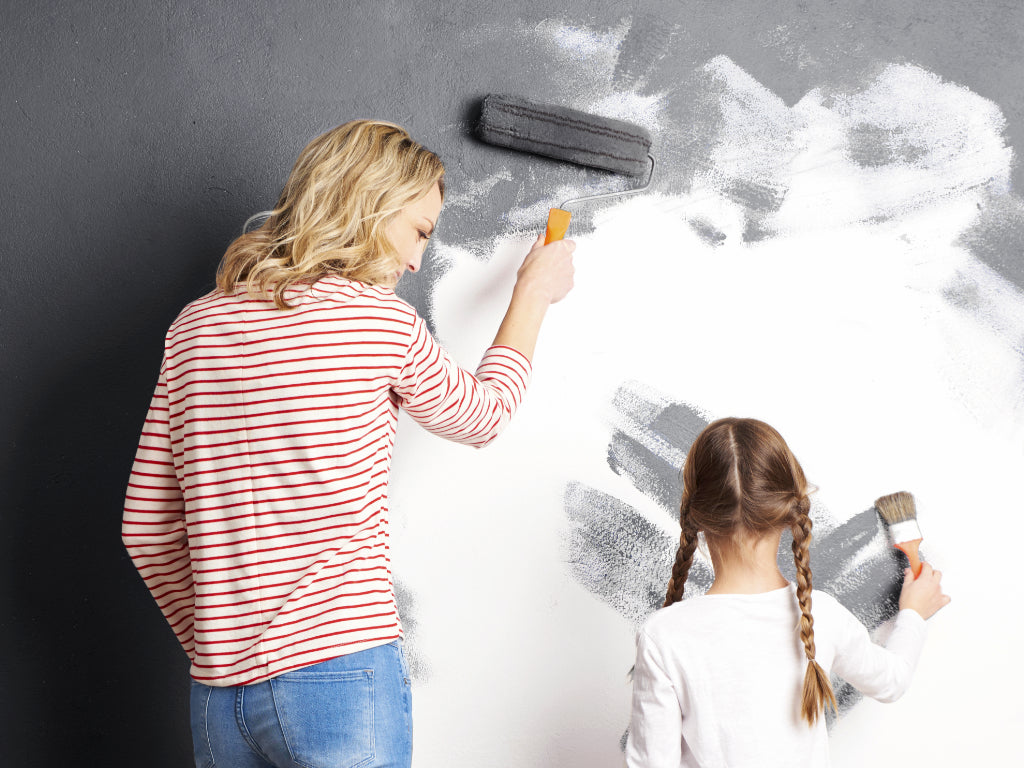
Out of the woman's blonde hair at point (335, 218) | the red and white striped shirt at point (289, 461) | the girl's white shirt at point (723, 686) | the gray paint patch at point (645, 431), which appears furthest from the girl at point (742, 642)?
the woman's blonde hair at point (335, 218)

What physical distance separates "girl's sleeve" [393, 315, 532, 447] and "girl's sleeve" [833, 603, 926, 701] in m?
0.44

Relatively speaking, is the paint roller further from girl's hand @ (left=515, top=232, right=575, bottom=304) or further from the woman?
the woman

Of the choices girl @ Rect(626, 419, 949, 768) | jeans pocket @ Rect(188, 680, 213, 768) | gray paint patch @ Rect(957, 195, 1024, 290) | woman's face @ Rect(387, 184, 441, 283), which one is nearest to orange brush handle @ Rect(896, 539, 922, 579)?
girl @ Rect(626, 419, 949, 768)

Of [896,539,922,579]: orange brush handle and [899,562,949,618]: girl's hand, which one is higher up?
[896,539,922,579]: orange brush handle

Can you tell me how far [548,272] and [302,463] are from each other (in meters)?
0.40

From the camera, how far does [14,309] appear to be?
1.05m

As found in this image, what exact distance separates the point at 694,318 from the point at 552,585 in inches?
15.9

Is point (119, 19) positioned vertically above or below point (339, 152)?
above

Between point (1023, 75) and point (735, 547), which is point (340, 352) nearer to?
point (735, 547)

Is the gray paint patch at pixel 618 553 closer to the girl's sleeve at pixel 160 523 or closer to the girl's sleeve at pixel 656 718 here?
the girl's sleeve at pixel 656 718

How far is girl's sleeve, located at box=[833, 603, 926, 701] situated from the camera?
91 centimetres

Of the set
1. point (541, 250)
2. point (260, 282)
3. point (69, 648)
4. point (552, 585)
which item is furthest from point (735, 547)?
point (69, 648)

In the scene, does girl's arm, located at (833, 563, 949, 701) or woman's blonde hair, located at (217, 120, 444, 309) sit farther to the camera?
girl's arm, located at (833, 563, 949, 701)

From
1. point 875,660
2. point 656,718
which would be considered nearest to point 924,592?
point 875,660
